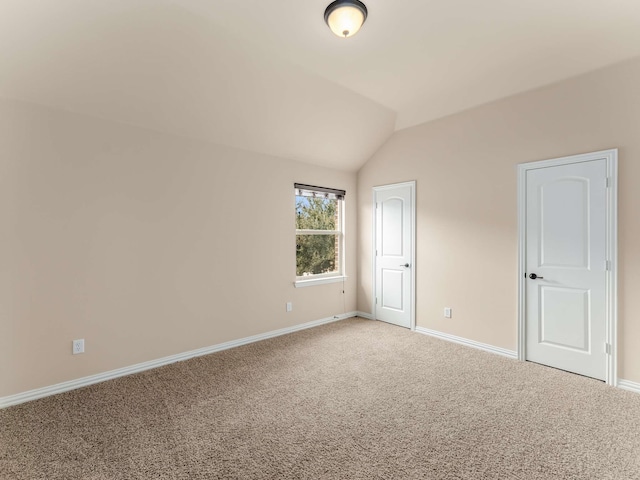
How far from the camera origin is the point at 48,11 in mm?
2092

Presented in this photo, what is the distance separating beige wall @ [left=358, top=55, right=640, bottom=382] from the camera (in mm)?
2758

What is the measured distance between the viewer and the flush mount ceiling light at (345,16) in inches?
87.1

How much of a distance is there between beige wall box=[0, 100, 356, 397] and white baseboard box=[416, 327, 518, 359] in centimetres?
188

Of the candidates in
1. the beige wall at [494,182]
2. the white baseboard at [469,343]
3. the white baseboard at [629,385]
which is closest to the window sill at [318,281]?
the beige wall at [494,182]

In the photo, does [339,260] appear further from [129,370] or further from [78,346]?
[78,346]

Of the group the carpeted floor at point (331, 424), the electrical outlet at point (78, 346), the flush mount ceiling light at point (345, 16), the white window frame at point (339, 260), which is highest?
the flush mount ceiling light at point (345, 16)

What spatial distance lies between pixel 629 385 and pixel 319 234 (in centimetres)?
362

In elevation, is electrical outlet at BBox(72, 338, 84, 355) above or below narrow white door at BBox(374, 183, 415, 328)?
below

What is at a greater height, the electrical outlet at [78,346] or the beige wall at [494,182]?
the beige wall at [494,182]

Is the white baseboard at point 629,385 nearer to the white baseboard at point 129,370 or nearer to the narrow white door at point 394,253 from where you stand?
the narrow white door at point 394,253

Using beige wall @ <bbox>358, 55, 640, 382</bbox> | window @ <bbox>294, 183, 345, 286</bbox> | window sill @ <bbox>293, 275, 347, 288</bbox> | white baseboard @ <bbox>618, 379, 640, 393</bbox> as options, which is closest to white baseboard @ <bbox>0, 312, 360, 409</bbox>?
window sill @ <bbox>293, 275, 347, 288</bbox>

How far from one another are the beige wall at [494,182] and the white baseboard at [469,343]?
6 centimetres

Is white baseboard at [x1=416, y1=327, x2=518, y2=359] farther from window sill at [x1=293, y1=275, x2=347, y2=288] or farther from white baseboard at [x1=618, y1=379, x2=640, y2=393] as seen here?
window sill at [x1=293, y1=275, x2=347, y2=288]

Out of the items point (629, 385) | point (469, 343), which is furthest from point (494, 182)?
point (629, 385)
